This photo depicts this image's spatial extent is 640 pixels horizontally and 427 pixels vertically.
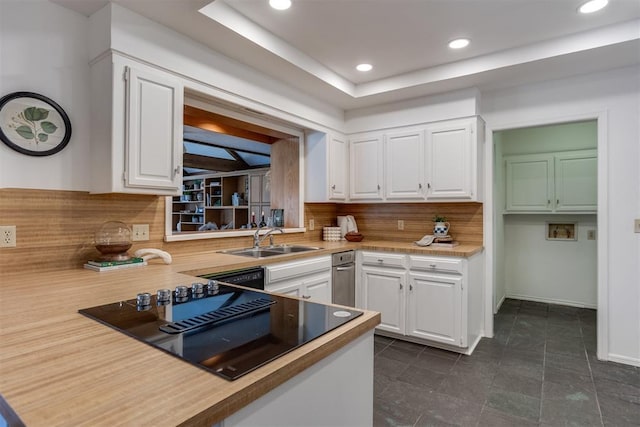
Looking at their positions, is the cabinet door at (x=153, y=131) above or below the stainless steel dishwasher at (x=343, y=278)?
above

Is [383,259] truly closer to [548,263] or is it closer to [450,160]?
[450,160]

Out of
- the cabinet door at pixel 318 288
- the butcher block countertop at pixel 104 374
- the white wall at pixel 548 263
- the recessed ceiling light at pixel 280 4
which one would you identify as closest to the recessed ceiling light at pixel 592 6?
the recessed ceiling light at pixel 280 4

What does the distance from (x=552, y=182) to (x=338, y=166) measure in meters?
2.73

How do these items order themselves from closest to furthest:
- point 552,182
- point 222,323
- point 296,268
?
1. point 222,323
2. point 296,268
3. point 552,182

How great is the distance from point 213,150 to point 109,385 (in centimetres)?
579

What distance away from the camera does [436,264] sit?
302cm

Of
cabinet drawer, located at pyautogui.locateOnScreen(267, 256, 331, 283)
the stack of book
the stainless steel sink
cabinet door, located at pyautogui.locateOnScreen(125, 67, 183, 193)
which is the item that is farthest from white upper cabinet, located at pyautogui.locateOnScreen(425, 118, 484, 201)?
the stack of book

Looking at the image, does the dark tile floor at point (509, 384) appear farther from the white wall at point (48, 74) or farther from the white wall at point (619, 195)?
the white wall at point (48, 74)

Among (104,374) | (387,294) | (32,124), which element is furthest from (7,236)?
(387,294)

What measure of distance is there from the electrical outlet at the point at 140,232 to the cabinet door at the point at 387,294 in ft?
6.37

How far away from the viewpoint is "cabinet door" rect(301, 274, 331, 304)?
9.32 feet

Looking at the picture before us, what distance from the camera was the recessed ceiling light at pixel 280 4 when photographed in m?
2.13

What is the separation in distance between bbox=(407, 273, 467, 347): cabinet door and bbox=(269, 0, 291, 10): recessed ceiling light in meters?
2.31

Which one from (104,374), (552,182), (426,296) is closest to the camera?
(104,374)
